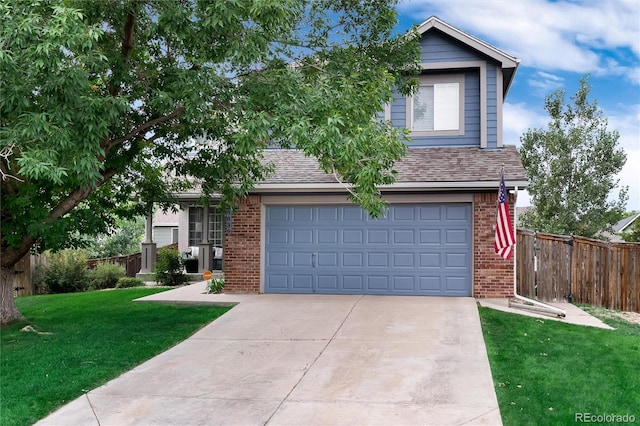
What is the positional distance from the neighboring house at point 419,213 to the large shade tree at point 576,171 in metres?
6.63

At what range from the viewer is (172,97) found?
866 centimetres

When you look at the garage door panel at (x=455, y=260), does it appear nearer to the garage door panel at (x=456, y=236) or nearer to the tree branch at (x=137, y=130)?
the garage door panel at (x=456, y=236)

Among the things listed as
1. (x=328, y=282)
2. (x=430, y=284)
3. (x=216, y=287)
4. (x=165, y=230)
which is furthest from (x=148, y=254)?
(x=165, y=230)

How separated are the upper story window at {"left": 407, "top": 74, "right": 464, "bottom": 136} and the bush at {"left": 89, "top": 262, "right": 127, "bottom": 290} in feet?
35.7

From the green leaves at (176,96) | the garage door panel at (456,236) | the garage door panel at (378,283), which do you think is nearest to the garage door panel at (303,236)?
the garage door panel at (378,283)

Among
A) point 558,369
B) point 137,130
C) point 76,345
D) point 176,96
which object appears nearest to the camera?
point 558,369

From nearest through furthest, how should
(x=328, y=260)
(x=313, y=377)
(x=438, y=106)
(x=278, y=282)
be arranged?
(x=313, y=377)
(x=328, y=260)
(x=278, y=282)
(x=438, y=106)

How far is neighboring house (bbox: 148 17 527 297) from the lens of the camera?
40.4 feet

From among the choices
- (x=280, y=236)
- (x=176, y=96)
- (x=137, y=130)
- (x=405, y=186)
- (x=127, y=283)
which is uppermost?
(x=176, y=96)

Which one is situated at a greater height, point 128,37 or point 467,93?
point 467,93

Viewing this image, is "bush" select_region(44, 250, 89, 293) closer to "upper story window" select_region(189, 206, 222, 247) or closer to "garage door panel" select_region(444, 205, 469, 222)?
"upper story window" select_region(189, 206, 222, 247)

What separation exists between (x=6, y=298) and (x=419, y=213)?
27.9 ft

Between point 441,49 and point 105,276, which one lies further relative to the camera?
point 105,276

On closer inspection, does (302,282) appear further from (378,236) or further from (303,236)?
(378,236)
